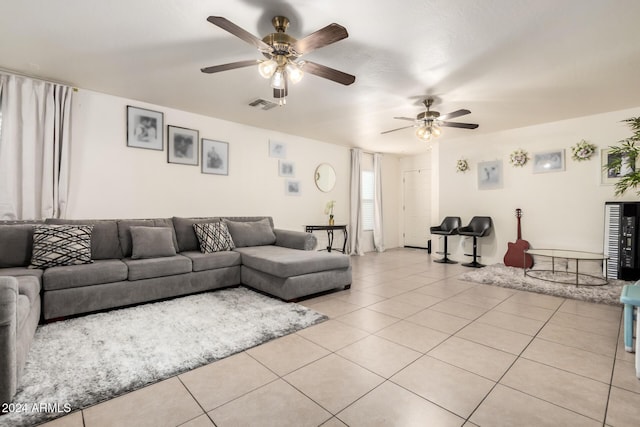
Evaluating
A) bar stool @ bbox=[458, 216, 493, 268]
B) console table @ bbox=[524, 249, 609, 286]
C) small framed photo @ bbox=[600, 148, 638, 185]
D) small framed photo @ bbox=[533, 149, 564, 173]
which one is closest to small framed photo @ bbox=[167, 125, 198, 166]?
bar stool @ bbox=[458, 216, 493, 268]

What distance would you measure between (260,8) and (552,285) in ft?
15.2

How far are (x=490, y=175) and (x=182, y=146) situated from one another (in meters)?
5.52

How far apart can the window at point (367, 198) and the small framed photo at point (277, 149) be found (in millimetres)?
2394

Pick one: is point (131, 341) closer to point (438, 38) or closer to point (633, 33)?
point (438, 38)

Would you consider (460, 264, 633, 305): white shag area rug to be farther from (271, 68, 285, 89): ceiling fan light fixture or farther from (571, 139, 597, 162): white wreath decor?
(271, 68, 285, 89): ceiling fan light fixture

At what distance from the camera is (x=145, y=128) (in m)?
4.18

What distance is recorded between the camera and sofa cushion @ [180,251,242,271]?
11.6ft

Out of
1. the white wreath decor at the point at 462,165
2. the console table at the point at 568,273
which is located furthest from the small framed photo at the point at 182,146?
the console table at the point at 568,273

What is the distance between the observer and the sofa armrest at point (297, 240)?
4.29 metres

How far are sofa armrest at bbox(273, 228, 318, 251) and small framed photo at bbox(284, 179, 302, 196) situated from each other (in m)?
1.39

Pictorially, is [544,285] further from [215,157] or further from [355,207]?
[215,157]

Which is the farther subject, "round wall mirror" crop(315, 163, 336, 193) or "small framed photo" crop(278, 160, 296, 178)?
"round wall mirror" crop(315, 163, 336, 193)

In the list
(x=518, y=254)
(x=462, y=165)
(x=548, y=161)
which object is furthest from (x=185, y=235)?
(x=548, y=161)

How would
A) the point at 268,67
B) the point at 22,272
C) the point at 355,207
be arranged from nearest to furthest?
the point at 268,67 < the point at 22,272 < the point at 355,207
